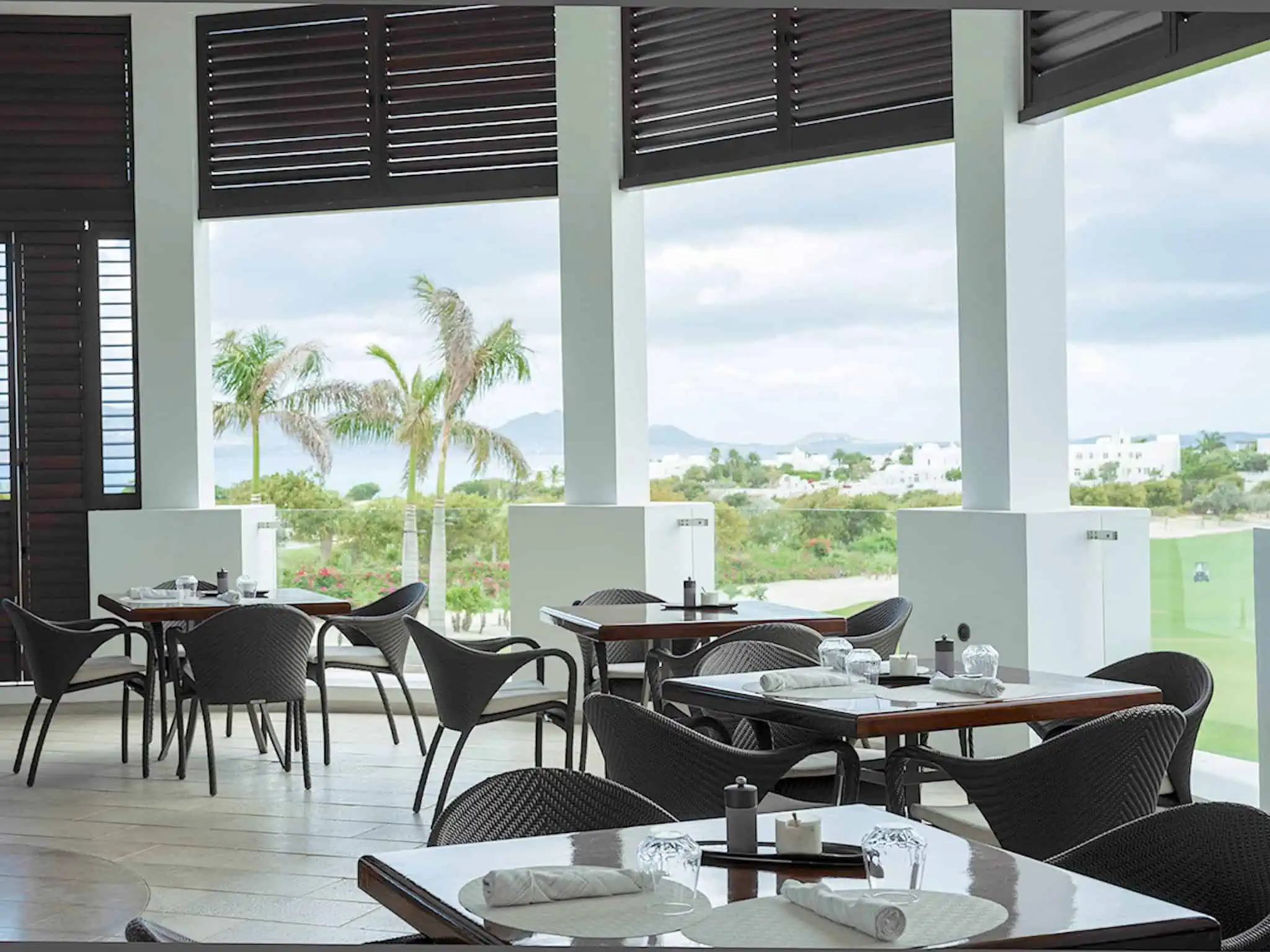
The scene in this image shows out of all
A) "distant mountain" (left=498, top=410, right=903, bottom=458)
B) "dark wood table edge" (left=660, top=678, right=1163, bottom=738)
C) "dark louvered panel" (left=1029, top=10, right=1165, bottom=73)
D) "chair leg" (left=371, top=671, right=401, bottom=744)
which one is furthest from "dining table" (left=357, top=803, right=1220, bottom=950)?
"distant mountain" (left=498, top=410, right=903, bottom=458)

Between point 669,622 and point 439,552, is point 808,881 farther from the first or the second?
point 439,552

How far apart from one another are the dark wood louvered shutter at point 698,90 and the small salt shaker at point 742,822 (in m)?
5.45

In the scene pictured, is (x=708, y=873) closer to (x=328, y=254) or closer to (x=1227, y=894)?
(x=1227, y=894)

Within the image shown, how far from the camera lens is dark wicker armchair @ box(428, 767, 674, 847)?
267cm

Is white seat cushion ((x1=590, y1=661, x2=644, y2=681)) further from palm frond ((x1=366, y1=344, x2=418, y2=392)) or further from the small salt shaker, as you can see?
palm frond ((x1=366, y1=344, x2=418, y2=392))

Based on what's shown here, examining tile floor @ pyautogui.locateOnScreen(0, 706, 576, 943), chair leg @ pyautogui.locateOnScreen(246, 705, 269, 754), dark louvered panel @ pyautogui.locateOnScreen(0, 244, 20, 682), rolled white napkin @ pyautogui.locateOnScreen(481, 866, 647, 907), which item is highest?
dark louvered panel @ pyautogui.locateOnScreen(0, 244, 20, 682)

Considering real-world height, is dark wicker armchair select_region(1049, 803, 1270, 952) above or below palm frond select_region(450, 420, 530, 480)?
below

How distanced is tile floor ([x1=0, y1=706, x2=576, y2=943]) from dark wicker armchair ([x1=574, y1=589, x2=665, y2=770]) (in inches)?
25.6

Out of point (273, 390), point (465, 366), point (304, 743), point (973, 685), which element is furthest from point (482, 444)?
point (973, 685)

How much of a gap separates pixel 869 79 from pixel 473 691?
3.62m

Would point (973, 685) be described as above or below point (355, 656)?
above

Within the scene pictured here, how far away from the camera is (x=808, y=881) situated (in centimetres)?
215

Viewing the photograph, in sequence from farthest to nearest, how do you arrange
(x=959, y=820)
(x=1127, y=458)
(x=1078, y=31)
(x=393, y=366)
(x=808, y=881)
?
(x=1127, y=458) → (x=393, y=366) → (x=1078, y=31) → (x=959, y=820) → (x=808, y=881)

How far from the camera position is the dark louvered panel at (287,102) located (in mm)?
8484
